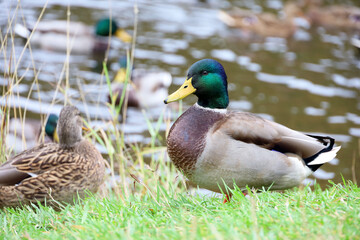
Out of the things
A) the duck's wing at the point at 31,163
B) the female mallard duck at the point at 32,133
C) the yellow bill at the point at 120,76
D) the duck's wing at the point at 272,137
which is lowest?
the female mallard duck at the point at 32,133

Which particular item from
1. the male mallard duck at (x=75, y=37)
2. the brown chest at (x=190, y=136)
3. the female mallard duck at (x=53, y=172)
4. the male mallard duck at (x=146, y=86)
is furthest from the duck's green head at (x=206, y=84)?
the male mallard duck at (x=75, y=37)

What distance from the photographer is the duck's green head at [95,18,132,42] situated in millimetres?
10805

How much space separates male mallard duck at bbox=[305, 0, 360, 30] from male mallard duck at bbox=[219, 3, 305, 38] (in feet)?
2.77

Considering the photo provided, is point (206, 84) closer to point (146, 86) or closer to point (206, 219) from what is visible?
point (206, 219)

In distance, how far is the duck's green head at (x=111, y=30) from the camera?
A: 10805mm

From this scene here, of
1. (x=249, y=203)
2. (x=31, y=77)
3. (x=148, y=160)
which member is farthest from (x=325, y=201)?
(x=31, y=77)

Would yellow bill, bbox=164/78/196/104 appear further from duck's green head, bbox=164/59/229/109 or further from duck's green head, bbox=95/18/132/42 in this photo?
duck's green head, bbox=95/18/132/42

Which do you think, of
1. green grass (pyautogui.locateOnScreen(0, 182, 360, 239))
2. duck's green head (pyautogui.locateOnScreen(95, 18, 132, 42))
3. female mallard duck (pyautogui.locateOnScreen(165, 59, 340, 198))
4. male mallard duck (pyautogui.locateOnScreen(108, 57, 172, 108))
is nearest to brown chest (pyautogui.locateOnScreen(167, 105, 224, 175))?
female mallard duck (pyautogui.locateOnScreen(165, 59, 340, 198))

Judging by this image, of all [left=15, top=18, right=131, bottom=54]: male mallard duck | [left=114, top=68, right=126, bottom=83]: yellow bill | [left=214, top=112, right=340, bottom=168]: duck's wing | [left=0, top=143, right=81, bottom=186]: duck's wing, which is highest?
[left=214, top=112, right=340, bottom=168]: duck's wing

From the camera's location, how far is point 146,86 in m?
9.18

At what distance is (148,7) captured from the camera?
12242 mm

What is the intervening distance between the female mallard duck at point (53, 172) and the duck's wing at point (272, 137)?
1.38 meters

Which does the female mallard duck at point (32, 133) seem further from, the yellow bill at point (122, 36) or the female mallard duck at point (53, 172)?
the yellow bill at point (122, 36)

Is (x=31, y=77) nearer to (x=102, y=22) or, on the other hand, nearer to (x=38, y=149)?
(x=102, y=22)
